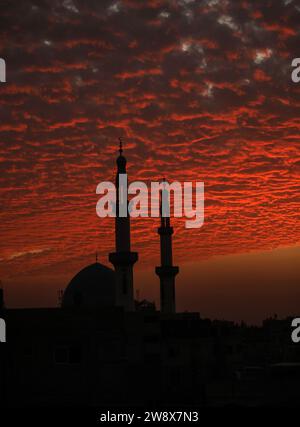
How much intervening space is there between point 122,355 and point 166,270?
2476cm

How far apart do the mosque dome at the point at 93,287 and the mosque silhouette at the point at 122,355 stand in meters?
0.09

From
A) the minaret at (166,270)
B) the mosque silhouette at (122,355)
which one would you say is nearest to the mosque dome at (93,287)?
the mosque silhouette at (122,355)

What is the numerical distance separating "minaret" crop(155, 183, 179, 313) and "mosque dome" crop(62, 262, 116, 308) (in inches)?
188

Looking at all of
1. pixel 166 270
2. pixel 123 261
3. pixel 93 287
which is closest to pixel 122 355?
pixel 123 261

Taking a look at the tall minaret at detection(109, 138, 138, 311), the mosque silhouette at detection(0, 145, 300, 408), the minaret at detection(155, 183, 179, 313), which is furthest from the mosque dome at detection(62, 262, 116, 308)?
the minaret at detection(155, 183, 179, 313)

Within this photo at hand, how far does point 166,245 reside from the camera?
225 feet

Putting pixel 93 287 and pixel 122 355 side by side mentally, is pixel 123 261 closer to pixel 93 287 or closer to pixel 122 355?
pixel 93 287

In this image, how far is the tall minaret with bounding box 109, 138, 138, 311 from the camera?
60219 millimetres

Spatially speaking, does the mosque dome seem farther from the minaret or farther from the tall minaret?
the minaret

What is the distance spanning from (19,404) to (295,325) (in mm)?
69171

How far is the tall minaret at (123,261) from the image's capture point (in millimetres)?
60219

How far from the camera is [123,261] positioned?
60.3 metres
